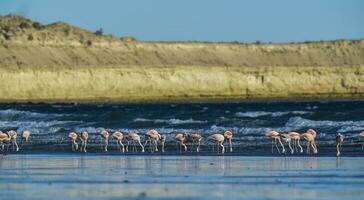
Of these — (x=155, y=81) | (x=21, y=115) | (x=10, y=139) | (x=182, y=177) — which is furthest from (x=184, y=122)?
(x=155, y=81)

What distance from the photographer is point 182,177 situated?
2786 centimetres

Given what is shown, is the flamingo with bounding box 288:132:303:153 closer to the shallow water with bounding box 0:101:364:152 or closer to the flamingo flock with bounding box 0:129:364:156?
the flamingo flock with bounding box 0:129:364:156

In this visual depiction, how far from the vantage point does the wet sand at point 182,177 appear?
956 inches

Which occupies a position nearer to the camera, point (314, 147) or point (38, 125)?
point (314, 147)

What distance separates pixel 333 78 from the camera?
86562 mm

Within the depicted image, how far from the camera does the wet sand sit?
24281 millimetres

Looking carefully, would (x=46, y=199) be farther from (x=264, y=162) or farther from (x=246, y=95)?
(x=246, y=95)

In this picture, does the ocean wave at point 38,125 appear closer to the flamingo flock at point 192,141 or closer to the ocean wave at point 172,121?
the ocean wave at point 172,121

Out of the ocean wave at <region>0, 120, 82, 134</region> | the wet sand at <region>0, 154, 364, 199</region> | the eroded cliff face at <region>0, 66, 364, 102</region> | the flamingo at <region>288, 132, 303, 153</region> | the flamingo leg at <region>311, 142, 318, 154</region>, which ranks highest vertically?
the eroded cliff face at <region>0, 66, 364, 102</region>

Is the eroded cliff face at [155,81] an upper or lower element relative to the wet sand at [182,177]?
upper

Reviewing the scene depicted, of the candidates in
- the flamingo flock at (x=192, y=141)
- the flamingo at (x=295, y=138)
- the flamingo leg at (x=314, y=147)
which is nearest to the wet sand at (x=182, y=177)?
the flamingo leg at (x=314, y=147)

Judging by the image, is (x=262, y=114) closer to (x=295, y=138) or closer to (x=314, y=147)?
(x=295, y=138)

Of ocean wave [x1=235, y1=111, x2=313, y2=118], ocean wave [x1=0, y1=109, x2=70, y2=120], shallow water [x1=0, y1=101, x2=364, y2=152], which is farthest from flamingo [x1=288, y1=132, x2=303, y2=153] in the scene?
ocean wave [x1=0, y1=109, x2=70, y2=120]

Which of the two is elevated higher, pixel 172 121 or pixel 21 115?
pixel 21 115
